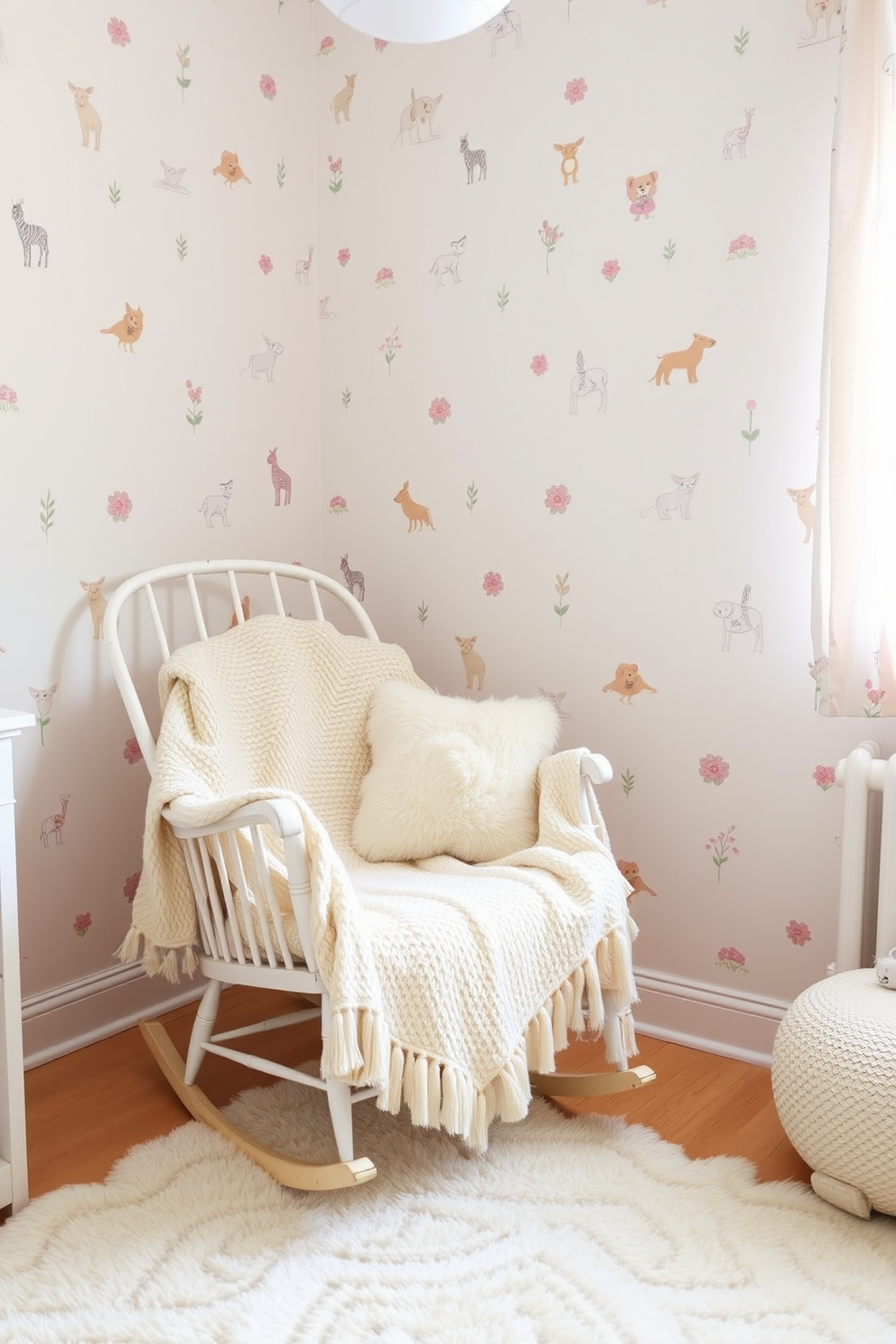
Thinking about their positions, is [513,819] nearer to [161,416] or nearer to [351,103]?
[161,416]

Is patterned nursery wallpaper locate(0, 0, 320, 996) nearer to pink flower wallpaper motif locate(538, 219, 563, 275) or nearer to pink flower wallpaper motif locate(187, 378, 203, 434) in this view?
pink flower wallpaper motif locate(187, 378, 203, 434)

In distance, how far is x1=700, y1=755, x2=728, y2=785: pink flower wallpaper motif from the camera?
218 centimetres

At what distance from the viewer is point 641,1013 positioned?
7.63ft

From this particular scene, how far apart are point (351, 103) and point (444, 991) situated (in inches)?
83.5

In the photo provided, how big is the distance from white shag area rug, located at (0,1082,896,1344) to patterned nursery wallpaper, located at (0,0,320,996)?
2.32 feet

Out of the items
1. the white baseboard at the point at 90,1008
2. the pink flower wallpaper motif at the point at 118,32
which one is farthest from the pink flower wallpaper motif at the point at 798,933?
the pink flower wallpaper motif at the point at 118,32

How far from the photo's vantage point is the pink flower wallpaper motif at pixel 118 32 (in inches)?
84.8

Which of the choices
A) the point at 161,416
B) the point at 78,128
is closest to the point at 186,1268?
the point at 161,416

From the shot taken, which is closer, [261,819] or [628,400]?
[261,819]

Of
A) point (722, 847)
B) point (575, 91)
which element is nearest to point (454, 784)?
point (722, 847)

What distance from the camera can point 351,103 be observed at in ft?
8.54

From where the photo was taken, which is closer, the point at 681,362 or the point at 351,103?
the point at 681,362

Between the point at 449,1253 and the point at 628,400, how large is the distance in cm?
Answer: 160

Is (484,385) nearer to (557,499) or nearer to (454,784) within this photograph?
(557,499)
